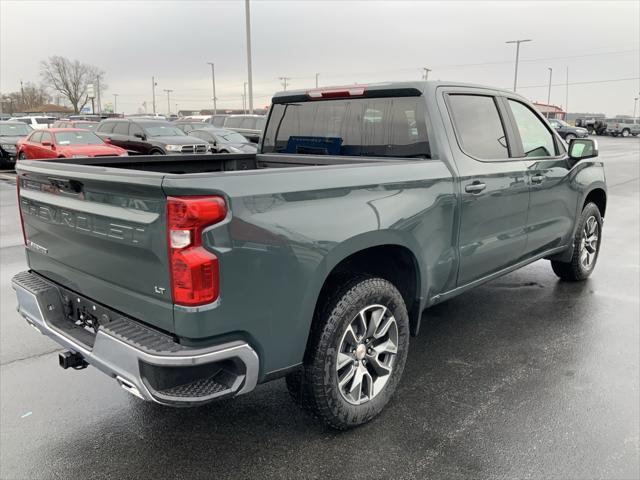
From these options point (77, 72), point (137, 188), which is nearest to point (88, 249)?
point (137, 188)

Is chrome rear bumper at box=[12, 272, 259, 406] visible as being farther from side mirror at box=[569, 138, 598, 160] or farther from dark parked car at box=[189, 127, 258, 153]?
dark parked car at box=[189, 127, 258, 153]

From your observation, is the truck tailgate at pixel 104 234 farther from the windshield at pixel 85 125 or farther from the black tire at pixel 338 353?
the windshield at pixel 85 125

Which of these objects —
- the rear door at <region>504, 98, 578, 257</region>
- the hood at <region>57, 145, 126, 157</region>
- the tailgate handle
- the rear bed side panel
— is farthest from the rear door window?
the hood at <region>57, 145, 126, 157</region>

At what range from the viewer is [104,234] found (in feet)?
8.34

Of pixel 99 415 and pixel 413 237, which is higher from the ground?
pixel 413 237

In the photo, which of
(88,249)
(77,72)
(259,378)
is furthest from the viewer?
(77,72)

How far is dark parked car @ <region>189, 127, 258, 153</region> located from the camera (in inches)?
732

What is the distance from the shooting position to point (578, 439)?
2.98 metres

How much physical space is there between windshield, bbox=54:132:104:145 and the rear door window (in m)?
14.1

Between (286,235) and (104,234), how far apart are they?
856 mm

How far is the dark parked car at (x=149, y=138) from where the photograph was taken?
685 inches

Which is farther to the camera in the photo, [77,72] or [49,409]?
Answer: [77,72]

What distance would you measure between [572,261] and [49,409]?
4.84 metres

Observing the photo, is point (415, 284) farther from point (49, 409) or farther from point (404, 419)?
point (49, 409)
